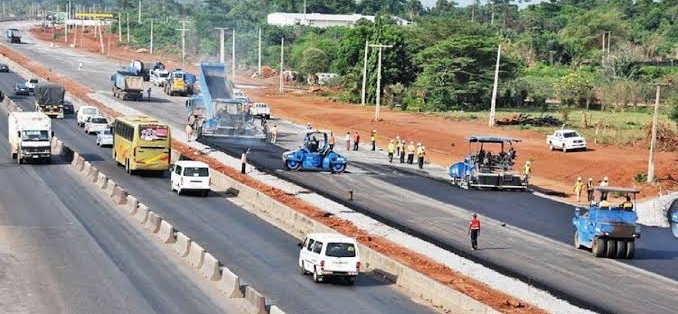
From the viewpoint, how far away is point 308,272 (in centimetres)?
3728

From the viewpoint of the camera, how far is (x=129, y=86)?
112000 millimetres

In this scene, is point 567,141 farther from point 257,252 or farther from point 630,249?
point 257,252

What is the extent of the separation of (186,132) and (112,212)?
33429mm

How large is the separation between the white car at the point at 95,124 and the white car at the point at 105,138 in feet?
17.9

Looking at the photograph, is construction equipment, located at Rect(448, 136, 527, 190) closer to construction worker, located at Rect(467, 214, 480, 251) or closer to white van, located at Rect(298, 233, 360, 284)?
construction worker, located at Rect(467, 214, 480, 251)

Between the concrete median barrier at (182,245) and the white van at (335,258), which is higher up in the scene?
the white van at (335,258)

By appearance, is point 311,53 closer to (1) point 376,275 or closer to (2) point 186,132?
(2) point 186,132

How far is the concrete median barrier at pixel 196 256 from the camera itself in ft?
124

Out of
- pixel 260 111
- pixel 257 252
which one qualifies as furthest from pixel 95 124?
pixel 257 252

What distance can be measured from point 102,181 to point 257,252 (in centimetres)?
1841

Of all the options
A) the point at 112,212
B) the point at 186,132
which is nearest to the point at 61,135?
the point at 186,132

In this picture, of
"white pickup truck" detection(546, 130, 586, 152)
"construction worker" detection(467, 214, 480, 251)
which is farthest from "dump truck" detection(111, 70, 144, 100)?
"construction worker" detection(467, 214, 480, 251)

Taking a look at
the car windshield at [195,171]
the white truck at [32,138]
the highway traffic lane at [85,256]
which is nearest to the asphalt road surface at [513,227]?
the car windshield at [195,171]

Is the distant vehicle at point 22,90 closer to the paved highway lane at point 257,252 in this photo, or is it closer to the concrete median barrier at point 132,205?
the paved highway lane at point 257,252
